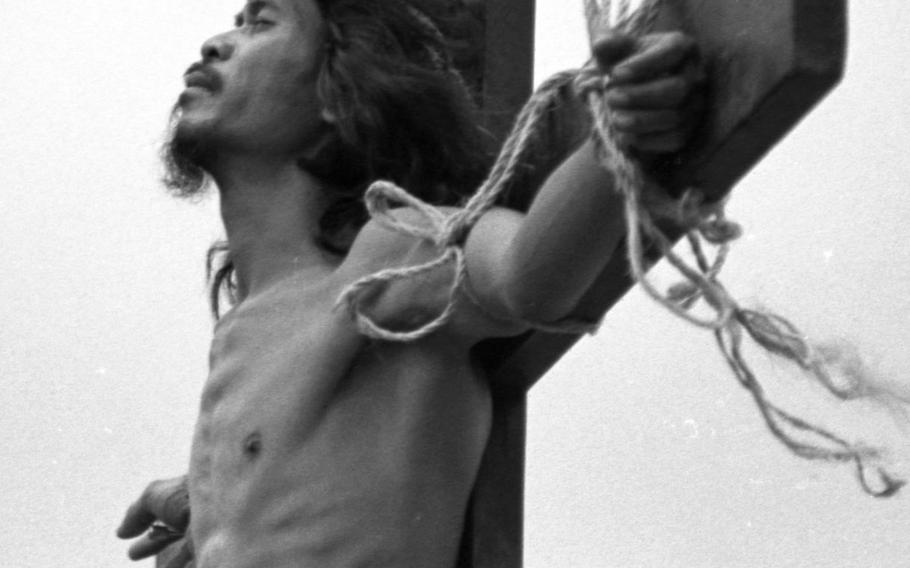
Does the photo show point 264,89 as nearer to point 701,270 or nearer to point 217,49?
point 217,49

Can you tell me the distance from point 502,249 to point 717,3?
24cm

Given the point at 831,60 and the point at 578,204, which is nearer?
the point at 831,60

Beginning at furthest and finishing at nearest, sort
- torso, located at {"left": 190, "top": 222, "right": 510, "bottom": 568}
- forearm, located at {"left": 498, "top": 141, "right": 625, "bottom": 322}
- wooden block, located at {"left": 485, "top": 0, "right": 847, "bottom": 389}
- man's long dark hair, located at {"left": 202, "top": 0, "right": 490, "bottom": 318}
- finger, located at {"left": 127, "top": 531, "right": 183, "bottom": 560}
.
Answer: finger, located at {"left": 127, "top": 531, "right": 183, "bottom": 560}
man's long dark hair, located at {"left": 202, "top": 0, "right": 490, "bottom": 318}
torso, located at {"left": 190, "top": 222, "right": 510, "bottom": 568}
forearm, located at {"left": 498, "top": 141, "right": 625, "bottom": 322}
wooden block, located at {"left": 485, "top": 0, "right": 847, "bottom": 389}

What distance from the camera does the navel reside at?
1375 millimetres

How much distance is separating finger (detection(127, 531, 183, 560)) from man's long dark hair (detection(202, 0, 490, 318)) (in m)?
0.38

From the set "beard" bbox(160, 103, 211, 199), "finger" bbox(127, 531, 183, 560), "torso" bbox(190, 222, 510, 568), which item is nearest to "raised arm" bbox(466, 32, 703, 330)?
"torso" bbox(190, 222, 510, 568)

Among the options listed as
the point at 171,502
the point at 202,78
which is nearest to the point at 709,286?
the point at 202,78

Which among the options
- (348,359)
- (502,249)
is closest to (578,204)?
(502,249)

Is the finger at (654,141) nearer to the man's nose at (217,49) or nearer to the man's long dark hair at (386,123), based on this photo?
the man's long dark hair at (386,123)

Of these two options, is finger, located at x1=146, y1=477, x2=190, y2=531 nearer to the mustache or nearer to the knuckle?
the mustache

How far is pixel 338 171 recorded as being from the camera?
4.86ft

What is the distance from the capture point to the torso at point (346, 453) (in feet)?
4.32

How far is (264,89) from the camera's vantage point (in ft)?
4.89

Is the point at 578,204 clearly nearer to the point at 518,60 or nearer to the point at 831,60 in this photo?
the point at 831,60
